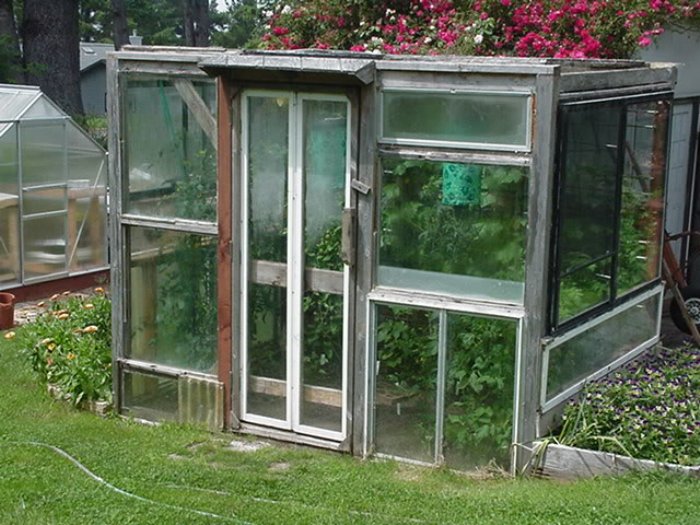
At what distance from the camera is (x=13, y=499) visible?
6809mm

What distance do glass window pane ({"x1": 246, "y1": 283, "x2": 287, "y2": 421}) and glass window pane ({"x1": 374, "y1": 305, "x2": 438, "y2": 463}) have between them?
77 centimetres

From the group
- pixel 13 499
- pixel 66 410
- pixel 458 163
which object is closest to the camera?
pixel 13 499

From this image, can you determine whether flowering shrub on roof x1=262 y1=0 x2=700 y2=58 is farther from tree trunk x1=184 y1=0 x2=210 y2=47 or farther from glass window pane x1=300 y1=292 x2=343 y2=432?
tree trunk x1=184 y1=0 x2=210 y2=47

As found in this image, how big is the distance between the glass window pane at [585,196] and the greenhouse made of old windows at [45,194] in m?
8.34

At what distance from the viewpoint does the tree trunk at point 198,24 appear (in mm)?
41031

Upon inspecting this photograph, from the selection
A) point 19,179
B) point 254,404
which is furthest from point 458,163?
point 19,179

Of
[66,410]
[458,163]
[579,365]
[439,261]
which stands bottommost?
[66,410]

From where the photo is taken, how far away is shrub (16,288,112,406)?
9.31m

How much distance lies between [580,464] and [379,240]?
6.50ft

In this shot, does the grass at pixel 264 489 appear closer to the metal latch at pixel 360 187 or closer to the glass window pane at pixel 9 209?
the metal latch at pixel 360 187

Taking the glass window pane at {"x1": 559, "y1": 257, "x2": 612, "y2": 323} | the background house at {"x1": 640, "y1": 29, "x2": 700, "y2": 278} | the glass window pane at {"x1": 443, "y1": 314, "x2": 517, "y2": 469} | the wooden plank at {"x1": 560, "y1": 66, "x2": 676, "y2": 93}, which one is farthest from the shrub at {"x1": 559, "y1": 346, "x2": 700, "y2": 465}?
the background house at {"x1": 640, "y1": 29, "x2": 700, "y2": 278}

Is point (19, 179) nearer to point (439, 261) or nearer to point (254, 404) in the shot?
point (254, 404)

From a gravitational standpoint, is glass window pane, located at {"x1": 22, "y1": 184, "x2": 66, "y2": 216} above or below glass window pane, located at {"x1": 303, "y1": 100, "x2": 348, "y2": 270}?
below

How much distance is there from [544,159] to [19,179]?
8.81 m
